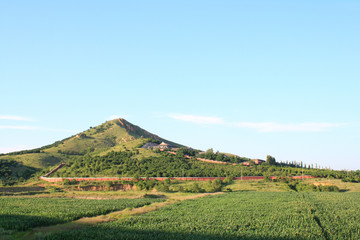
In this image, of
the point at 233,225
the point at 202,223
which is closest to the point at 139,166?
the point at 202,223

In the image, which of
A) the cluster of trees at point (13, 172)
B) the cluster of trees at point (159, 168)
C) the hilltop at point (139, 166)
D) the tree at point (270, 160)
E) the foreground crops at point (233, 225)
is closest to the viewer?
the foreground crops at point (233, 225)

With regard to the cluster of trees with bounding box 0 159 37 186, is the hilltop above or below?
above

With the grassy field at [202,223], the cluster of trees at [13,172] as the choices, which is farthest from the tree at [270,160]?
the cluster of trees at [13,172]

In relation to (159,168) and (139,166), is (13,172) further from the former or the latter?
(159,168)

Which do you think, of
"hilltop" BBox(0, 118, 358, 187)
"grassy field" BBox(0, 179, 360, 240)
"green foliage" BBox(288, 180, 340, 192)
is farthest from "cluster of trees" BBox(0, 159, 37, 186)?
"green foliage" BBox(288, 180, 340, 192)

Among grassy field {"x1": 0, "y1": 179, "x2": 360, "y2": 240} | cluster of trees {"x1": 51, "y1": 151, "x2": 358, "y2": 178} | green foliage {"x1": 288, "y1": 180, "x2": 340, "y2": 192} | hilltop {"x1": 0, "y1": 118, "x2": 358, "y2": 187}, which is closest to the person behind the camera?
grassy field {"x1": 0, "y1": 179, "x2": 360, "y2": 240}

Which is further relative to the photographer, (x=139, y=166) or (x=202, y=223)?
(x=139, y=166)

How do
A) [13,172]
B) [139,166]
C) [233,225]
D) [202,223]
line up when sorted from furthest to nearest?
[13,172]
[139,166]
[202,223]
[233,225]

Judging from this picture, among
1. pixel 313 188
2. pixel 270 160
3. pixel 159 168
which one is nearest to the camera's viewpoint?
pixel 313 188

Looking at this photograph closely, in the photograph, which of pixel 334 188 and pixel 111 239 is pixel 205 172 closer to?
pixel 334 188

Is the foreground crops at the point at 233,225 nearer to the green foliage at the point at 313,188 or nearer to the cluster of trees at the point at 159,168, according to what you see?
the green foliage at the point at 313,188

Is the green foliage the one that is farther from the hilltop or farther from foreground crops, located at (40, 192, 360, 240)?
foreground crops, located at (40, 192, 360, 240)

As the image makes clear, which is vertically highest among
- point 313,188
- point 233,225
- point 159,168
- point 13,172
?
point 159,168

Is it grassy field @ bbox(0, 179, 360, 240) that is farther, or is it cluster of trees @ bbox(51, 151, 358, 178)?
cluster of trees @ bbox(51, 151, 358, 178)
